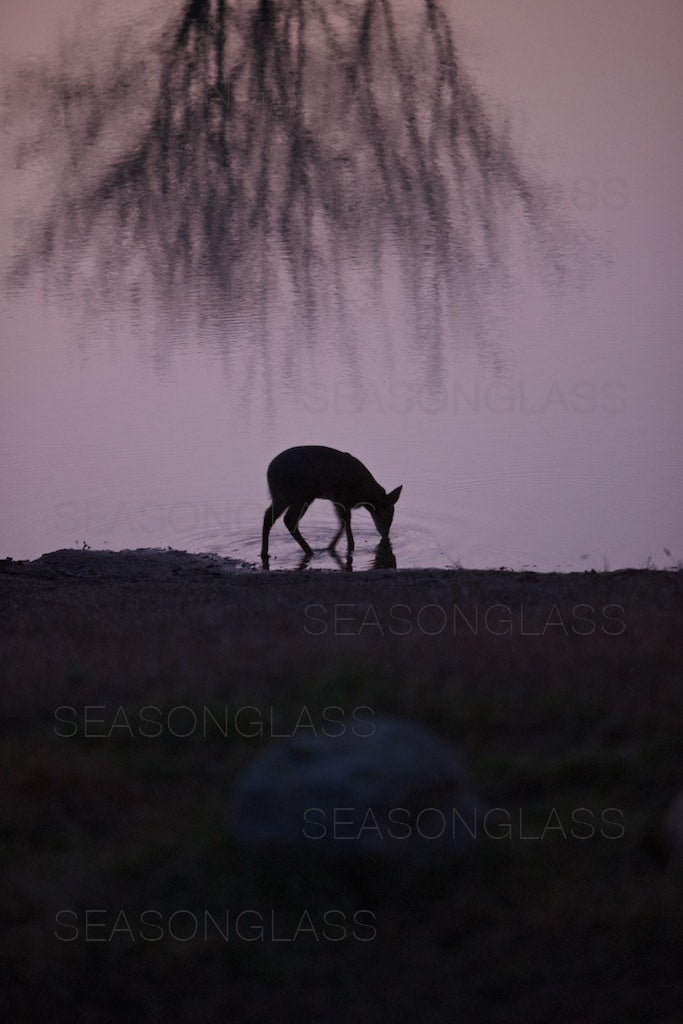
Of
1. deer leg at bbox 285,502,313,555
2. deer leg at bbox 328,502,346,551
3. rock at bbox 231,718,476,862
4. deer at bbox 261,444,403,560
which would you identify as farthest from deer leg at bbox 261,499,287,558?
rock at bbox 231,718,476,862

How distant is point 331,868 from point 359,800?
21 cm

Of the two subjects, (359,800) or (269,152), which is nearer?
(359,800)

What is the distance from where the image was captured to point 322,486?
12.3 metres

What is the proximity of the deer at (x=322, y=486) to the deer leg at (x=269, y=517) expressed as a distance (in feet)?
0.04

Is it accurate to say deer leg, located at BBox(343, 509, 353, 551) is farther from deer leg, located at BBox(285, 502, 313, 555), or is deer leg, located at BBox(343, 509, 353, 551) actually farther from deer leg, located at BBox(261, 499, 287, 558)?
deer leg, located at BBox(261, 499, 287, 558)

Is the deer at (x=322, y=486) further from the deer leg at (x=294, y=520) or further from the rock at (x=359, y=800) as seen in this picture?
the rock at (x=359, y=800)

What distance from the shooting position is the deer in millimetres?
12102

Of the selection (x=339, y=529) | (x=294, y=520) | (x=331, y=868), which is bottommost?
(x=331, y=868)

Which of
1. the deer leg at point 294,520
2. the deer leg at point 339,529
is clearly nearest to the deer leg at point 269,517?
the deer leg at point 294,520

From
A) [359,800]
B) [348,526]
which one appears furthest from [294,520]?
[359,800]

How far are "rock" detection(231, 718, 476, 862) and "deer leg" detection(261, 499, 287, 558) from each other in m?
8.53

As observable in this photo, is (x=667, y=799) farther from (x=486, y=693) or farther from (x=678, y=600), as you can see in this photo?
(x=678, y=600)

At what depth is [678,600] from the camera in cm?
584

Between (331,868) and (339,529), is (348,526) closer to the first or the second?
(339,529)
